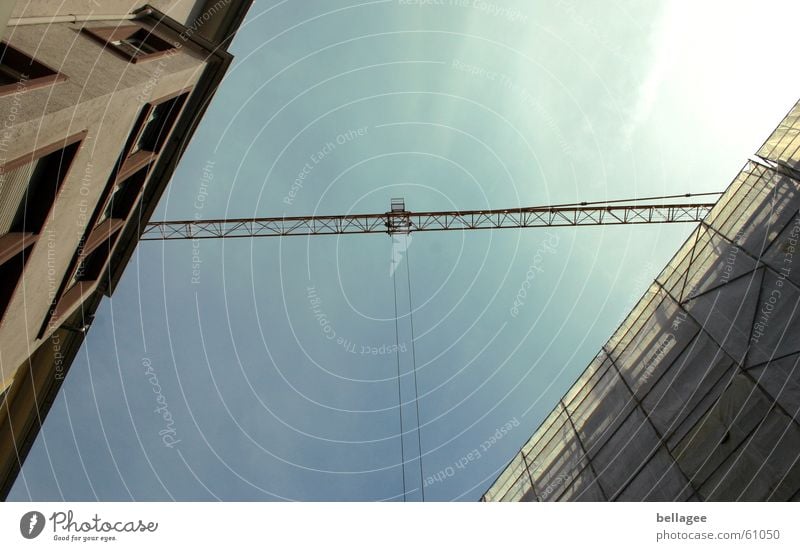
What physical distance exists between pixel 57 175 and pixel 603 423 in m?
23.4

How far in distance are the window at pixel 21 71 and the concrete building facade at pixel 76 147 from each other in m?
0.03

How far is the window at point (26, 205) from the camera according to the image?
491 inches

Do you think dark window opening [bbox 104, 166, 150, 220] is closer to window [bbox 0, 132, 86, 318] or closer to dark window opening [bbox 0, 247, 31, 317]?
dark window opening [bbox 0, 247, 31, 317]

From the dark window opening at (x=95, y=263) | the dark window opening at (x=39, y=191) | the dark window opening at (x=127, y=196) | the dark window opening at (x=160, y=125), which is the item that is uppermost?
the dark window opening at (x=160, y=125)

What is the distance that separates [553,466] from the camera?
23.0 m

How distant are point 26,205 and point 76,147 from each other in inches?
93.8

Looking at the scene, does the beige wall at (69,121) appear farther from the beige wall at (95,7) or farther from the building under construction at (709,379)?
the building under construction at (709,379)

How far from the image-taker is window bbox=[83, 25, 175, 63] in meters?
14.2

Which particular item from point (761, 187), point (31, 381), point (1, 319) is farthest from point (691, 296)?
point (31, 381)

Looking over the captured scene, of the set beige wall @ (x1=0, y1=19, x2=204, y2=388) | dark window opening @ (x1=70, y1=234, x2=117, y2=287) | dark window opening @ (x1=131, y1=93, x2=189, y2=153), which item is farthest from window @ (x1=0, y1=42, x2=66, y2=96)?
dark window opening @ (x1=70, y1=234, x2=117, y2=287)

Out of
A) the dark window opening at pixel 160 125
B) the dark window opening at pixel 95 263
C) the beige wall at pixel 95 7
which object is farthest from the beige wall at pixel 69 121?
the dark window opening at pixel 95 263

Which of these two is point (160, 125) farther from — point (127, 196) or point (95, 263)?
point (95, 263)

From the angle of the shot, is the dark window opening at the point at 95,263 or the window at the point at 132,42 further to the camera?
the dark window opening at the point at 95,263

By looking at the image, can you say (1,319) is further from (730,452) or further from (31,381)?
(730,452)
